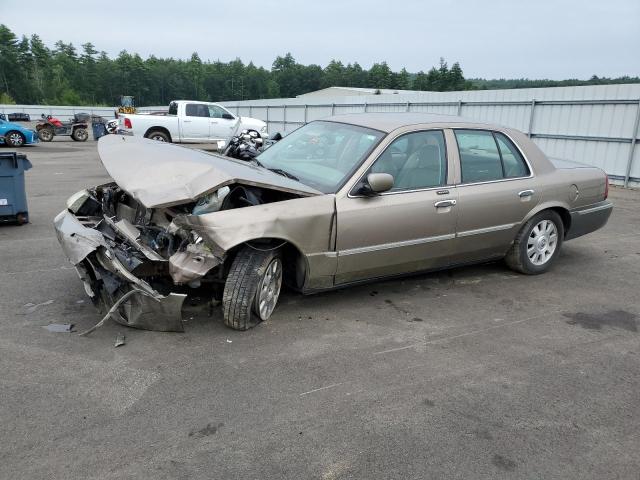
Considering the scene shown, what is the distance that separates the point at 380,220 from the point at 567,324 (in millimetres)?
1861

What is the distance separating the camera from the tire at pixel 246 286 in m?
3.90

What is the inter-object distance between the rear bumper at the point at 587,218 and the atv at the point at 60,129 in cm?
2508

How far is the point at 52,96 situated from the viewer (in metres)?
83.6

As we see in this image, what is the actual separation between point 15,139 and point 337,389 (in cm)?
2224

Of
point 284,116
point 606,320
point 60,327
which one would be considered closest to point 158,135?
point 284,116

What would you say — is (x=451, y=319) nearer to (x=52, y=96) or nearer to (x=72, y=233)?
(x=72, y=233)

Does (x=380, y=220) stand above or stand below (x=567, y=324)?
above

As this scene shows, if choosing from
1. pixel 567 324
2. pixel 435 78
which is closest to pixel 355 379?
pixel 567 324

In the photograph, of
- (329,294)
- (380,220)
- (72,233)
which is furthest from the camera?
(329,294)

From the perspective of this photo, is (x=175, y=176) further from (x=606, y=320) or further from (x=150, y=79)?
(x=150, y=79)

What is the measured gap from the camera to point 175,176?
3.93 metres

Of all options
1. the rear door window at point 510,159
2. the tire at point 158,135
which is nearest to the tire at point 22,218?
the rear door window at point 510,159

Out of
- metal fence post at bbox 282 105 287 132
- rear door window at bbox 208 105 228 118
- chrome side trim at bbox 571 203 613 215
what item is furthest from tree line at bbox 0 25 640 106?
chrome side trim at bbox 571 203 613 215

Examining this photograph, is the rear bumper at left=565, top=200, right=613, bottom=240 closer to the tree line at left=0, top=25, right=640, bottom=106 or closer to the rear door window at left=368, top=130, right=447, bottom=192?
the rear door window at left=368, top=130, right=447, bottom=192
